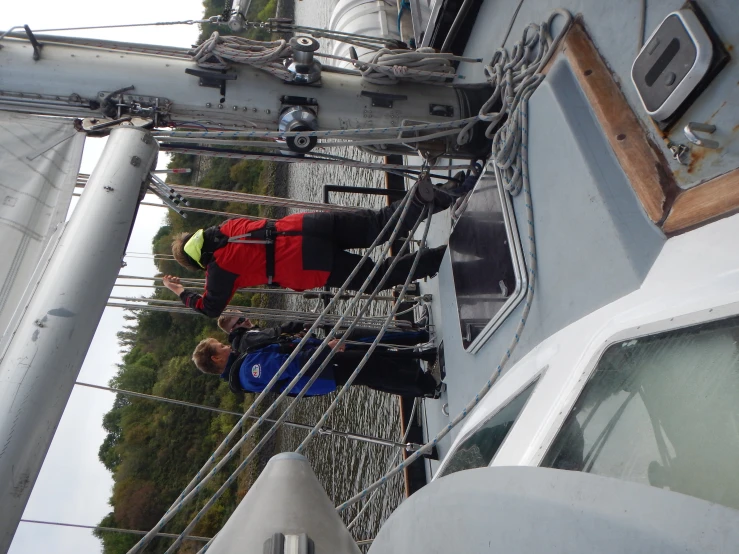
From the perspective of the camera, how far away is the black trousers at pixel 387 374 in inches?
125

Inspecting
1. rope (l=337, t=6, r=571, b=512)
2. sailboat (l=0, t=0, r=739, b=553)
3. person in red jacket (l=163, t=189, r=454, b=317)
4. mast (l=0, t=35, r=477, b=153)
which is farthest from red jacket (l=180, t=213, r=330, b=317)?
rope (l=337, t=6, r=571, b=512)

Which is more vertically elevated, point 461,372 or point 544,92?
point 544,92

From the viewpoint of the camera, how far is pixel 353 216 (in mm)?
3201

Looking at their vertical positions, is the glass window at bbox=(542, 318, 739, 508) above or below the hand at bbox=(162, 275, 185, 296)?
below

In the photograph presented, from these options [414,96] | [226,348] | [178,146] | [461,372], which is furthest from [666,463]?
[226,348]


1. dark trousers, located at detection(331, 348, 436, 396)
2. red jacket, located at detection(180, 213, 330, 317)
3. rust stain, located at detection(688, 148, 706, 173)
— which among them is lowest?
rust stain, located at detection(688, 148, 706, 173)

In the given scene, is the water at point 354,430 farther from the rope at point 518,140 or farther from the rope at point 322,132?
the rope at point 322,132

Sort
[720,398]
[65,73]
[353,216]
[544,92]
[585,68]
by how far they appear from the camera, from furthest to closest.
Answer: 1. [353,216]
2. [65,73]
3. [544,92]
4. [585,68]
5. [720,398]

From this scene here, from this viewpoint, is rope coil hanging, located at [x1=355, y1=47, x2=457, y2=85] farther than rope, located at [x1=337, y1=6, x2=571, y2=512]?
Yes

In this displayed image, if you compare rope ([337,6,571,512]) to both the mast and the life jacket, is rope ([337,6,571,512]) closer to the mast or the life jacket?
the mast

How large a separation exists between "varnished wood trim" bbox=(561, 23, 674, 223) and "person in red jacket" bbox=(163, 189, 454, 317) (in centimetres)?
115

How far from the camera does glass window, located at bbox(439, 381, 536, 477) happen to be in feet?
4.45

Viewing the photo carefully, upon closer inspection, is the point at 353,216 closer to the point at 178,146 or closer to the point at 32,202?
the point at 178,146

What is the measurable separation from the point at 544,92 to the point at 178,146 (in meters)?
1.60
